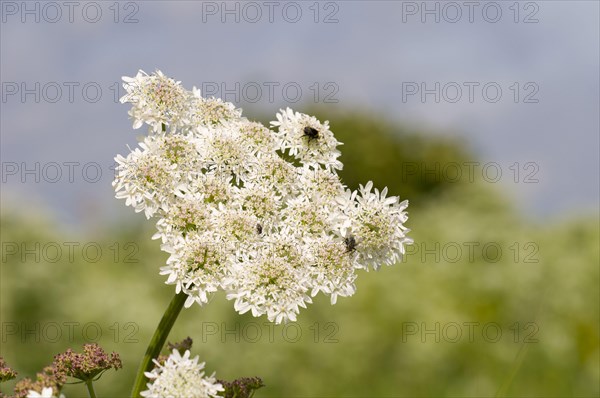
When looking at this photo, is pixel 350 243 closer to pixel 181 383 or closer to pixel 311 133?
pixel 311 133
